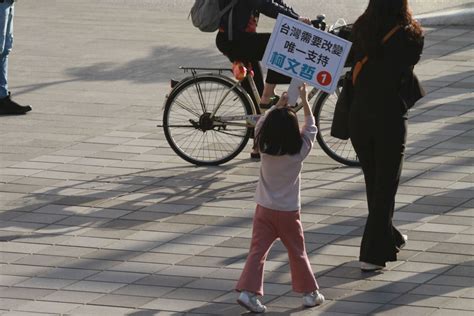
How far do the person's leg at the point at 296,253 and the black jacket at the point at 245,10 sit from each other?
3.32m

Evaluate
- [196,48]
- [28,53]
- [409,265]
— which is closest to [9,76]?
[28,53]

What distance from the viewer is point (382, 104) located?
7.99 meters

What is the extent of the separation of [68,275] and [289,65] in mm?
1873

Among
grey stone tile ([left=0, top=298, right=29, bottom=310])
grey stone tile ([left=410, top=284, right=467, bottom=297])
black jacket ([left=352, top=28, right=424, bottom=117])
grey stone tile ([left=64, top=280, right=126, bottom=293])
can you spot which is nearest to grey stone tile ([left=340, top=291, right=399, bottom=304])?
grey stone tile ([left=410, top=284, right=467, bottom=297])

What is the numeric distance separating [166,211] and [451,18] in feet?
27.2

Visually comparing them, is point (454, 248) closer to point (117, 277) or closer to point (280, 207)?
point (280, 207)

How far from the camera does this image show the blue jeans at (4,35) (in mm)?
12438

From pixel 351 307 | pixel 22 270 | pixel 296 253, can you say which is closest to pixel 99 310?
pixel 22 270

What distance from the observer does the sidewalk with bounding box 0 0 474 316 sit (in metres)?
7.64

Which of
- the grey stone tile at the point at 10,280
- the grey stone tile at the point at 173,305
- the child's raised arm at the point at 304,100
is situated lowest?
the grey stone tile at the point at 10,280

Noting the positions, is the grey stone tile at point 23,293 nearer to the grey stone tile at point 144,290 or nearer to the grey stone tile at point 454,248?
the grey stone tile at point 144,290

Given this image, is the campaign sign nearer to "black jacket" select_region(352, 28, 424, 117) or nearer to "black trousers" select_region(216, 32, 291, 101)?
"black jacket" select_region(352, 28, 424, 117)

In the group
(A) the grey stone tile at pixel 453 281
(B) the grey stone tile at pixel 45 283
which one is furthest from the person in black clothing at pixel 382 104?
(B) the grey stone tile at pixel 45 283

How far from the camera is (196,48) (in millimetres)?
15617
